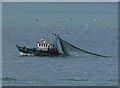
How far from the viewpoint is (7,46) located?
109 meters

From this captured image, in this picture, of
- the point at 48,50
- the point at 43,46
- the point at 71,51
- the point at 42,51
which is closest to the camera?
the point at 43,46

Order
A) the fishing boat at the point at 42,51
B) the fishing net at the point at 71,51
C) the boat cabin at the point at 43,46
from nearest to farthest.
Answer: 1. the boat cabin at the point at 43,46
2. the fishing boat at the point at 42,51
3. the fishing net at the point at 71,51

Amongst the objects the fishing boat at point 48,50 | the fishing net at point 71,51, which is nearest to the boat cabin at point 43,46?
the fishing boat at point 48,50

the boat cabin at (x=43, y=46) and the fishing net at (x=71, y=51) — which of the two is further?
the fishing net at (x=71, y=51)

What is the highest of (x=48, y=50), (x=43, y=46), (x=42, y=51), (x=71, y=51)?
(x=43, y=46)

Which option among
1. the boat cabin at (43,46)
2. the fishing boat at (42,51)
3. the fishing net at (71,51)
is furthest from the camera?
the fishing net at (71,51)

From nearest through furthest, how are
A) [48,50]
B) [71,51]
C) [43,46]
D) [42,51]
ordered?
[43,46], [48,50], [42,51], [71,51]

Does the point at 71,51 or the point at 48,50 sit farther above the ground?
the point at 48,50

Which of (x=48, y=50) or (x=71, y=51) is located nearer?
(x=48, y=50)

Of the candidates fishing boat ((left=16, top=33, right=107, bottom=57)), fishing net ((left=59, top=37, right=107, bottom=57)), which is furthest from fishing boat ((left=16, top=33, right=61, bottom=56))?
fishing net ((left=59, top=37, right=107, bottom=57))

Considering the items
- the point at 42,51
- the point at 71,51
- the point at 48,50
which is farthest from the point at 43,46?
the point at 71,51

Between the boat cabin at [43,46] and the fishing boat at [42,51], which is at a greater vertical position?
the boat cabin at [43,46]

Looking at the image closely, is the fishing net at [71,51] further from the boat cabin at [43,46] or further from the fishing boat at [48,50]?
the boat cabin at [43,46]

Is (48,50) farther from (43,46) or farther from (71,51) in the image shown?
(71,51)
